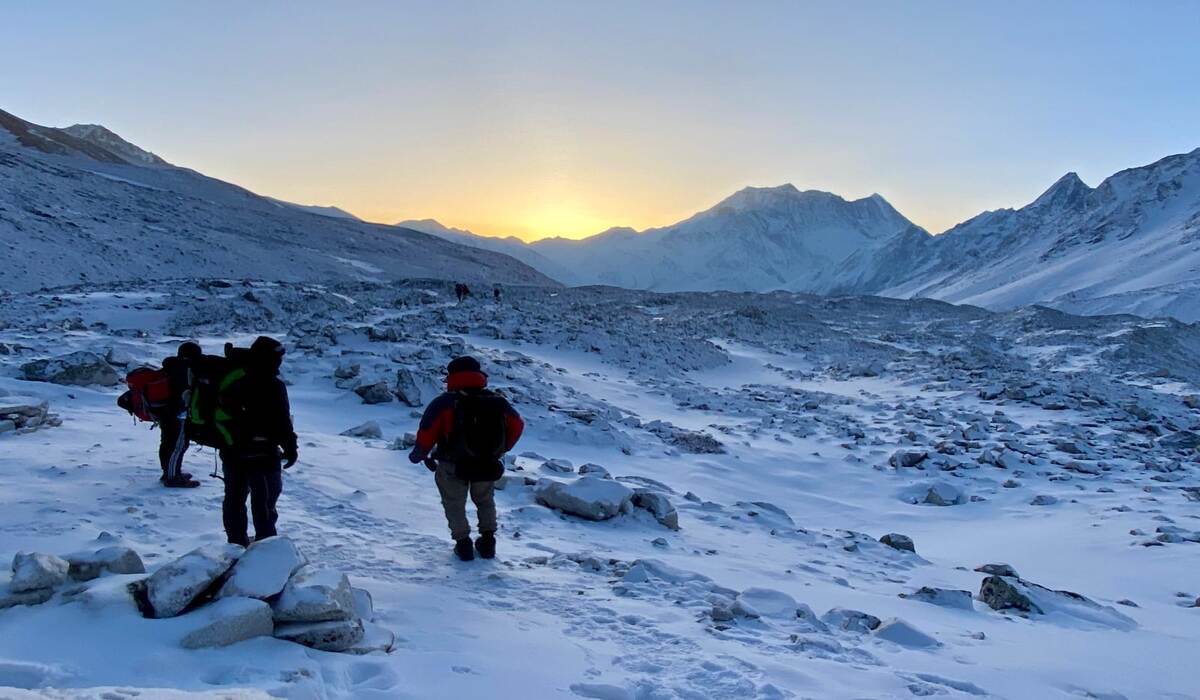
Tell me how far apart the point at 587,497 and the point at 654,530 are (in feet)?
2.74

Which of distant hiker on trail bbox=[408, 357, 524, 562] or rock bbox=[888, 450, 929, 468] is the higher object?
distant hiker on trail bbox=[408, 357, 524, 562]

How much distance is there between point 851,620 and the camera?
557 centimetres

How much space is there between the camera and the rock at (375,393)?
1441cm

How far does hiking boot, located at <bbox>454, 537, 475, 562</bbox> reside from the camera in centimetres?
606

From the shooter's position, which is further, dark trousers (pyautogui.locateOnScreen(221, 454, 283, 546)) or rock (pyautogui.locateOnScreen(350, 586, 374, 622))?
dark trousers (pyautogui.locateOnScreen(221, 454, 283, 546))

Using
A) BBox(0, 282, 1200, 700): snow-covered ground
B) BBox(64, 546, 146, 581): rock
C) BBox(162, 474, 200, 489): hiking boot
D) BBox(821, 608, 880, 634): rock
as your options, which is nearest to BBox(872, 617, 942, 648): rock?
BBox(0, 282, 1200, 700): snow-covered ground

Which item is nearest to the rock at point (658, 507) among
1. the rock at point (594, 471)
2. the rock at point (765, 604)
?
the rock at point (594, 471)

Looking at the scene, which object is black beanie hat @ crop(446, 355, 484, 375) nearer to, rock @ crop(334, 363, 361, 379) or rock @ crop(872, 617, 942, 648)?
rock @ crop(872, 617, 942, 648)

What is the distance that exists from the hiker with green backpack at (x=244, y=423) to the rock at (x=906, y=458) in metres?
11.9

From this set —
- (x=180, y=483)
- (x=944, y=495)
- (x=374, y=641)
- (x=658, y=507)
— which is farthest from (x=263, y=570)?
(x=944, y=495)

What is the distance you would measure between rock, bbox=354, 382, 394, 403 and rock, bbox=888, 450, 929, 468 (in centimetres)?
971

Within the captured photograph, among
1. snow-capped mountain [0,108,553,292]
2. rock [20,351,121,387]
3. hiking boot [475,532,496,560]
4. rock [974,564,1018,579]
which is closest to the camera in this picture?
hiking boot [475,532,496,560]

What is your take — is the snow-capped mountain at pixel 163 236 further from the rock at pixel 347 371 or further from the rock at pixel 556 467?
the rock at pixel 556 467

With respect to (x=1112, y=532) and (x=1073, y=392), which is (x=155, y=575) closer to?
(x=1112, y=532)
